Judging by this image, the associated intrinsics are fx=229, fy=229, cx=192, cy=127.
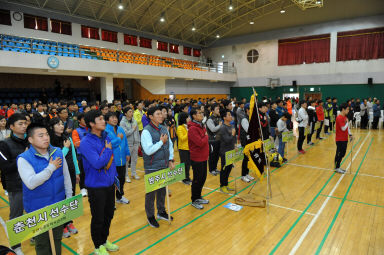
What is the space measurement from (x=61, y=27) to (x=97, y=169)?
1566 cm

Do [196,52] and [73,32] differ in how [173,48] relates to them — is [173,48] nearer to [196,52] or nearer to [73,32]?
[196,52]

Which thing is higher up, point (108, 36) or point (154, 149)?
point (108, 36)

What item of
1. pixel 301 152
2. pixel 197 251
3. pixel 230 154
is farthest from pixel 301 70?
pixel 197 251

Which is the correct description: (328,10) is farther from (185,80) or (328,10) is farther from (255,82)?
(185,80)

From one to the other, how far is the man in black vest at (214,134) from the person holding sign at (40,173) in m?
2.93

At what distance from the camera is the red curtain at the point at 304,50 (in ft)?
59.8

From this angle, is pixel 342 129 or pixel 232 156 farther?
pixel 342 129

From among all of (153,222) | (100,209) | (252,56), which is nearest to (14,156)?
(100,209)

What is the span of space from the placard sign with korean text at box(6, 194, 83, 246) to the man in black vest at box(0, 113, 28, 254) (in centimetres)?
90

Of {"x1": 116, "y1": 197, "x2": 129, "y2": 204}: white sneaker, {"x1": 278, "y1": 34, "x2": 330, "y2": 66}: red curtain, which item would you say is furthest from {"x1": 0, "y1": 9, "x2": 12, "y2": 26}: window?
{"x1": 278, "y1": 34, "x2": 330, "y2": 66}: red curtain

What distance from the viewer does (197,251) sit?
2830 millimetres

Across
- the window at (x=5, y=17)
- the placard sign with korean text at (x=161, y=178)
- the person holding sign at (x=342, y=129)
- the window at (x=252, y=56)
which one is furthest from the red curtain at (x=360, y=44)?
the window at (x=5, y=17)

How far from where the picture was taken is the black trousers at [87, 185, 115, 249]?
2.46 m

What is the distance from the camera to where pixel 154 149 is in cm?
303
